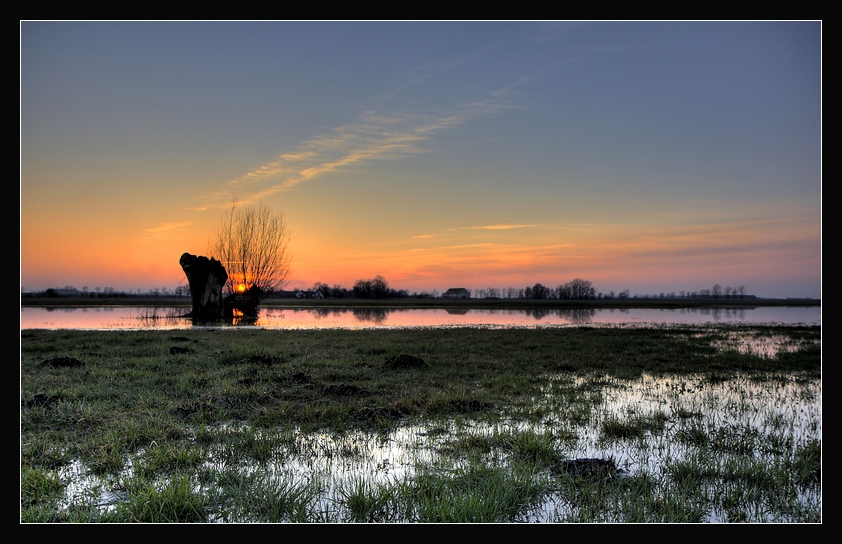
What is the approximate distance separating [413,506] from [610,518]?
173 centimetres

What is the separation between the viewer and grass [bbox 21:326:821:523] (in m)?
4.54

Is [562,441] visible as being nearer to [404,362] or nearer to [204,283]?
[404,362]

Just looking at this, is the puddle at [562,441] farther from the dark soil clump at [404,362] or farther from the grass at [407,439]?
the dark soil clump at [404,362]

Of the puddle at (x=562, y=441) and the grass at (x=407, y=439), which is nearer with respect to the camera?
the grass at (x=407, y=439)

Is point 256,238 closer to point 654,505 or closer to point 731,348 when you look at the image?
point 731,348

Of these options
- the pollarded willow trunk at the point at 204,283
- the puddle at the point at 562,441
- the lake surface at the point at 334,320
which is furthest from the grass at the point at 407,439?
the pollarded willow trunk at the point at 204,283

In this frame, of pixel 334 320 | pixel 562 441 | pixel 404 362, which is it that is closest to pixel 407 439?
pixel 562 441

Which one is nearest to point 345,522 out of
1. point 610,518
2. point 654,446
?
point 610,518

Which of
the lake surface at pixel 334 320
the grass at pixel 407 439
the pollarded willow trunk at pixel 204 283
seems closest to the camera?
the grass at pixel 407 439

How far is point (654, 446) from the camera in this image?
6.43m

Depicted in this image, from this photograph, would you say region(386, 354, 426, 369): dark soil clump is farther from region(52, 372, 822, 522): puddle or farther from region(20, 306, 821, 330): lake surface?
region(20, 306, 821, 330): lake surface

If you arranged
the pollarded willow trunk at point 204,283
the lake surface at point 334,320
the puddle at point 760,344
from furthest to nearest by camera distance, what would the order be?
the pollarded willow trunk at point 204,283, the lake surface at point 334,320, the puddle at point 760,344

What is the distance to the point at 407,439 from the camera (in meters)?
6.60

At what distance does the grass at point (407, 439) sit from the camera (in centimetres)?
454
